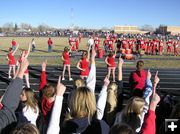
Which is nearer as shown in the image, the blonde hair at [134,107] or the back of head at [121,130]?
the back of head at [121,130]

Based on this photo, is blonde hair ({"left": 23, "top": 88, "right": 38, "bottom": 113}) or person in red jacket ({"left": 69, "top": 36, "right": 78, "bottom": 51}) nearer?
blonde hair ({"left": 23, "top": 88, "right": 38, "bottom": 113})

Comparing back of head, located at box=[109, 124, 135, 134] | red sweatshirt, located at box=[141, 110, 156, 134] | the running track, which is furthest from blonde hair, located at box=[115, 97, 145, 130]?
the running track

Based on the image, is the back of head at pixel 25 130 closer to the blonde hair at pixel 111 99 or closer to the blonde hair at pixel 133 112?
the blonde hair at pixel 133 112

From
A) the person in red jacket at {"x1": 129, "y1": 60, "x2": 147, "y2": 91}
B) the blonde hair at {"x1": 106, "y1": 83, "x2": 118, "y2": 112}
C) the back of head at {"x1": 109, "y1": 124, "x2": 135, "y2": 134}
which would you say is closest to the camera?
the back of head at {"x1": 109, "y1": 124, "x2": 135, "y2": 134}

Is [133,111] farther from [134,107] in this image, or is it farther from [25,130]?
[25,130]

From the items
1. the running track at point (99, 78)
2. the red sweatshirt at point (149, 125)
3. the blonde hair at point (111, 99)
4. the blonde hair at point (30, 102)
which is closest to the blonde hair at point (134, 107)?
the red sweatshirt at point (149, 125)

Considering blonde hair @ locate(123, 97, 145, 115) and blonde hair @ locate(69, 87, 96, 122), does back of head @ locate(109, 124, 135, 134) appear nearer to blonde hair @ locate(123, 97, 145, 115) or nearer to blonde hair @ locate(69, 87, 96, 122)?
blonde hair @ locate(69, 87, 96, 122)

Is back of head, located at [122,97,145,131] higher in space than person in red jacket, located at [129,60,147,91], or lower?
higher

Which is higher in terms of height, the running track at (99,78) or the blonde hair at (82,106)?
the blonde hair at (82,106)

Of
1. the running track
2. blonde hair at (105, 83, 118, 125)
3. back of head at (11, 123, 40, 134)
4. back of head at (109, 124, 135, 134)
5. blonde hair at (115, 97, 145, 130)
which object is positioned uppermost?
back of head at (11, 123, 40, 134)

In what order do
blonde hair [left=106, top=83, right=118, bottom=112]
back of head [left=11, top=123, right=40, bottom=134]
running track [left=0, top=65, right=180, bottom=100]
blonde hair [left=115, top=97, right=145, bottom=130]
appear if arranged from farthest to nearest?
running track [left=0, top=65, right=180, bottom=100], blonde hair [left=106, top=83, right=118, bottom=112], blonde hair [left=115, top=97, right=145, bottom=130], back of head [left=11, top=123, right=40, bottom=134]

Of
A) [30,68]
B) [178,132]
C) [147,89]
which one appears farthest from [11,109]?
[30,68]

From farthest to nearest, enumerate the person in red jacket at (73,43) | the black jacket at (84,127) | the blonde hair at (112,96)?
the person in red jacket at (73,43)
the blonde hair at (112,96)
the black jacket at (84,127)

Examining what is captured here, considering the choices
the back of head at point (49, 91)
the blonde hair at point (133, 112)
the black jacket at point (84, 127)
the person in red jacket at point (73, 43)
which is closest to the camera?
the black jacket at point (84, 127)
